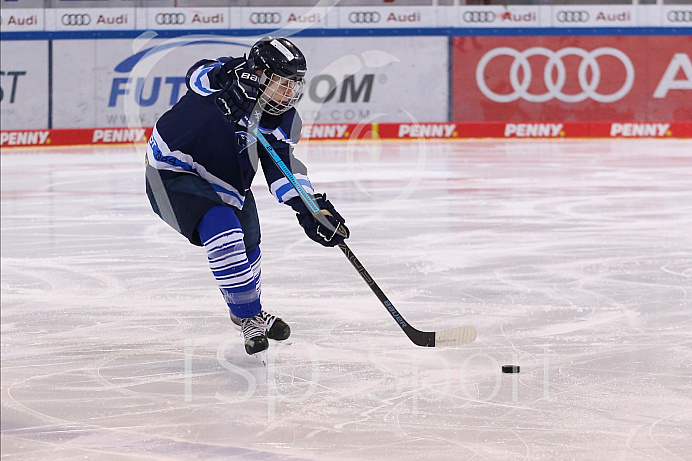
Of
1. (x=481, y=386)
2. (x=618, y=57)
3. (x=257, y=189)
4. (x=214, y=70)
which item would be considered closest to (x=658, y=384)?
(x=481, y=386)

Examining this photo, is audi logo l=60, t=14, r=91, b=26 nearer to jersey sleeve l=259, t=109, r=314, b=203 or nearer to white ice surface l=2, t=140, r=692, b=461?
white ice surface l=2, t=140, r=692, b=461

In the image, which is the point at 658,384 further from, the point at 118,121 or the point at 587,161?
the point at 118,121

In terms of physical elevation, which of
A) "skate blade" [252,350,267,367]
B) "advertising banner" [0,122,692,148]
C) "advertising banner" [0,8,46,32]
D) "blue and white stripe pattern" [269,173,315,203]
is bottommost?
"skate blade" [252,350,267,367]

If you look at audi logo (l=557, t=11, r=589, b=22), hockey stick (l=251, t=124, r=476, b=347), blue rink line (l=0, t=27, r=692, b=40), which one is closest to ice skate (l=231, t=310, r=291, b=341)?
hockey stick (l=251, t=124, r=476, b=347)

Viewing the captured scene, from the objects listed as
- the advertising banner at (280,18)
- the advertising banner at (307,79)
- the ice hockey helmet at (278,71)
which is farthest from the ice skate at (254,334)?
the advertising banner at (280,18)

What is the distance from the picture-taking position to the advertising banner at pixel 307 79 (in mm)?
15789

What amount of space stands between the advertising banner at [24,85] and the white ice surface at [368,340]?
8713 millimetres

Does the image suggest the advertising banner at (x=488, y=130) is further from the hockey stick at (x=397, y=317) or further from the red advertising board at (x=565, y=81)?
the hockey stick at (x=397, y=317)

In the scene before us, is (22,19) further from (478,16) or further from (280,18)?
(478,16)

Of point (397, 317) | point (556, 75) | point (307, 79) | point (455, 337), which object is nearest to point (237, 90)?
point (397, 317)

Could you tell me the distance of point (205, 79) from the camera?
3178mm

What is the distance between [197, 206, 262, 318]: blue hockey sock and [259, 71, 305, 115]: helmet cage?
36 centimetres

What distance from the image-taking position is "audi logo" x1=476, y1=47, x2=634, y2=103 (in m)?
16.3

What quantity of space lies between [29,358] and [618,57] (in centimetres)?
1467
